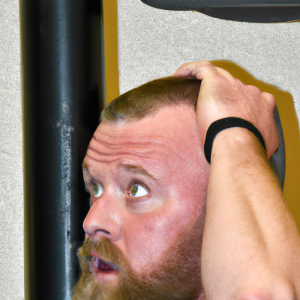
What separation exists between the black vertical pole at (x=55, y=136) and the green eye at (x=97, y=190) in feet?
0.43

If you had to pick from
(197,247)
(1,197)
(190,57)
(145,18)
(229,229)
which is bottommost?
(1,197)

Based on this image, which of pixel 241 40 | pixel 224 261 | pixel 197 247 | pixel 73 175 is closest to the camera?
pixel 224 261

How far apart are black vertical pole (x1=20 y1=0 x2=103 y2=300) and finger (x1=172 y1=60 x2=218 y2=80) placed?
0.28 metres

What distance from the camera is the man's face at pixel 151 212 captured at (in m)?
0.78

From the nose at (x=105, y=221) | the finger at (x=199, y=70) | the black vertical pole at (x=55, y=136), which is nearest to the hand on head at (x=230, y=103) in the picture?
the finger at (x=199, y=70)

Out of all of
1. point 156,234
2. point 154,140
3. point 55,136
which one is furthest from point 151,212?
point 55,136

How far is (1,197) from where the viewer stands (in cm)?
134

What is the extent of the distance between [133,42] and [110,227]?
76 centimetres

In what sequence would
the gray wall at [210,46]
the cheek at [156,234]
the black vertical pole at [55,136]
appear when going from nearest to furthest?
the cheek at [156,234] → the black vertical pole at [55,136] → the gray wall at [210,46]

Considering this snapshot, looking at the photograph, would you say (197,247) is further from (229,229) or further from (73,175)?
(73,175)

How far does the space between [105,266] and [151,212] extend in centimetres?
16

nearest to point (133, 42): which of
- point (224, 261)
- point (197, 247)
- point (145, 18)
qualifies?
point (145, 18)

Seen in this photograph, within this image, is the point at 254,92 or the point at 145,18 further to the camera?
the point at 145,18

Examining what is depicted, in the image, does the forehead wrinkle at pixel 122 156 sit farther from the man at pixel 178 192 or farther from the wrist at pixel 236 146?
the wrist at pixel 236 146
